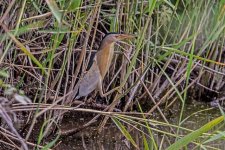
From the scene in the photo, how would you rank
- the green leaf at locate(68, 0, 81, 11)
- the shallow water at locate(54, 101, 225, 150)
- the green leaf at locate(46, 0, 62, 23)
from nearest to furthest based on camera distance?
the green leaf at locate(46, 0, 62, 23) < the green leaf at locate(68, 0, 81, 11) < the shallow water at locate(54, 101, 225, 150)

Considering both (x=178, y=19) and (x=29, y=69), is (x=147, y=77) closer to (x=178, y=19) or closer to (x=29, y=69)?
(x=178, y=19)

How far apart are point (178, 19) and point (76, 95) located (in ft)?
2.51

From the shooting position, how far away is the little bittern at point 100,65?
2566mm

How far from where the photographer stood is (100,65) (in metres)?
2.59

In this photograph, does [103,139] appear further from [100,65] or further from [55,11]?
[55,11]

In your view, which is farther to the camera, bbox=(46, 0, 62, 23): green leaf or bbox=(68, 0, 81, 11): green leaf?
bbox=(68, 0, 81, 11): green leaf

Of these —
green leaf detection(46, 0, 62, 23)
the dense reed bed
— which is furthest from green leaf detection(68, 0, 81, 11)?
green leaf detection(46, 0, 62, 23)

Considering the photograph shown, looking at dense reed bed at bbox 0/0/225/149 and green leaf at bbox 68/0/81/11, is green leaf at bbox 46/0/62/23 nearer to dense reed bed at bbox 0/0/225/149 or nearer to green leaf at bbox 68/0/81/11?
green leaf at bbox 68/0/81/11

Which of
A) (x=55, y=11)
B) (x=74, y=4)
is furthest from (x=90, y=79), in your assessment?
(x=55, y=11)

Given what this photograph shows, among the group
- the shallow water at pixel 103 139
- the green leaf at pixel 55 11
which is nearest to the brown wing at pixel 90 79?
the shallow water at pixel 103 139

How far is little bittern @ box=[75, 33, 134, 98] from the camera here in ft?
8.42

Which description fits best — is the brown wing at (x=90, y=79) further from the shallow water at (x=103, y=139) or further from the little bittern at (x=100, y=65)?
the shallow water at (x=103, y=139)

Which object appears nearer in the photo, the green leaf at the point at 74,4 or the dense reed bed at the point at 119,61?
the green leaf at the point at 74,4

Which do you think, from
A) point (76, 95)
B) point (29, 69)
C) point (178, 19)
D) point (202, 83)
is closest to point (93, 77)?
point (76, 95)
